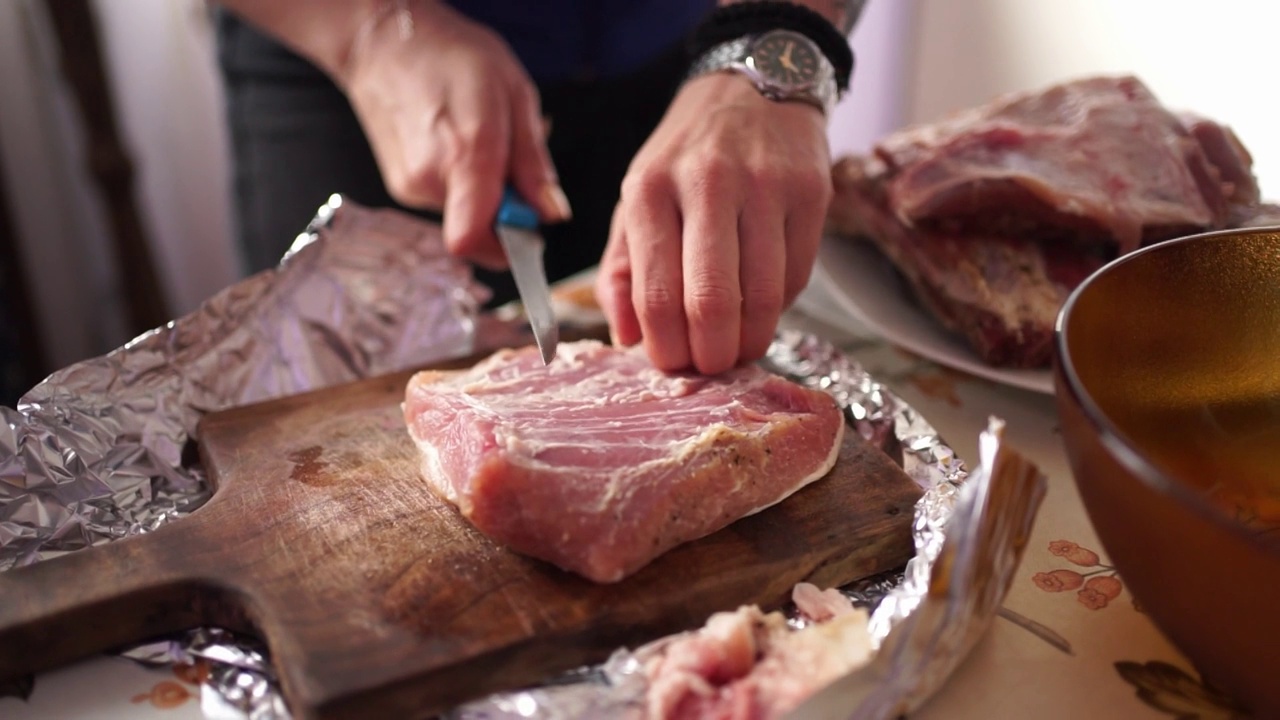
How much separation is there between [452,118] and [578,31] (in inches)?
18.6

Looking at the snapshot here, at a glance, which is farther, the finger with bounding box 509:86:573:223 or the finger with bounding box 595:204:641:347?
the finger with bounding box 509:86:573:223

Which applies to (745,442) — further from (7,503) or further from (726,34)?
(7,503)

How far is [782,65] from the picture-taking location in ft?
5.16

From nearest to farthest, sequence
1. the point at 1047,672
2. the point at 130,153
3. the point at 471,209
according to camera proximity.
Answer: the point at 1047,672
the point at 471,209
the point at 130,153

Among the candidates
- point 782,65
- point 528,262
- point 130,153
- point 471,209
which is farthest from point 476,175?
point 130,153

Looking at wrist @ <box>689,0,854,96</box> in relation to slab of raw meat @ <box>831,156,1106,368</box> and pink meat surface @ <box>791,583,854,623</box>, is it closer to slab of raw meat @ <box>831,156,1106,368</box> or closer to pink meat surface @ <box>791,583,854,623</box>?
slab of raw meat @ <box>831,156,1106,368</box>

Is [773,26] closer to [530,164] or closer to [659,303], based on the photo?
[530,164]

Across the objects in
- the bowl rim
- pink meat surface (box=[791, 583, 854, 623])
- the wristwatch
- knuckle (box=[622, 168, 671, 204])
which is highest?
the wristwatch

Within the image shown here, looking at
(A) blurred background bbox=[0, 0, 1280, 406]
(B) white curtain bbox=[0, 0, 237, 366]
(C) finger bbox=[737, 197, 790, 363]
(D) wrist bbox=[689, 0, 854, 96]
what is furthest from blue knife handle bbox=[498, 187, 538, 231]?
(B) white curtain bbox=[0, 0, 237, 366]

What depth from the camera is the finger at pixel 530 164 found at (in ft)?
5.87

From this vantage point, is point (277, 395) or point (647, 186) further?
point (277, 395)

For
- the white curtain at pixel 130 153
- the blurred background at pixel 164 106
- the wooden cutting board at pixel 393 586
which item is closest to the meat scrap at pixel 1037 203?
the wooden cutting board at pixel 393 586

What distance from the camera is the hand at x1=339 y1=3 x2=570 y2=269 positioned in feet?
5.60

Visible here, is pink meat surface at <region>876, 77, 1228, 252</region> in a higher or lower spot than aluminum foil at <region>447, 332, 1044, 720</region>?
higher
